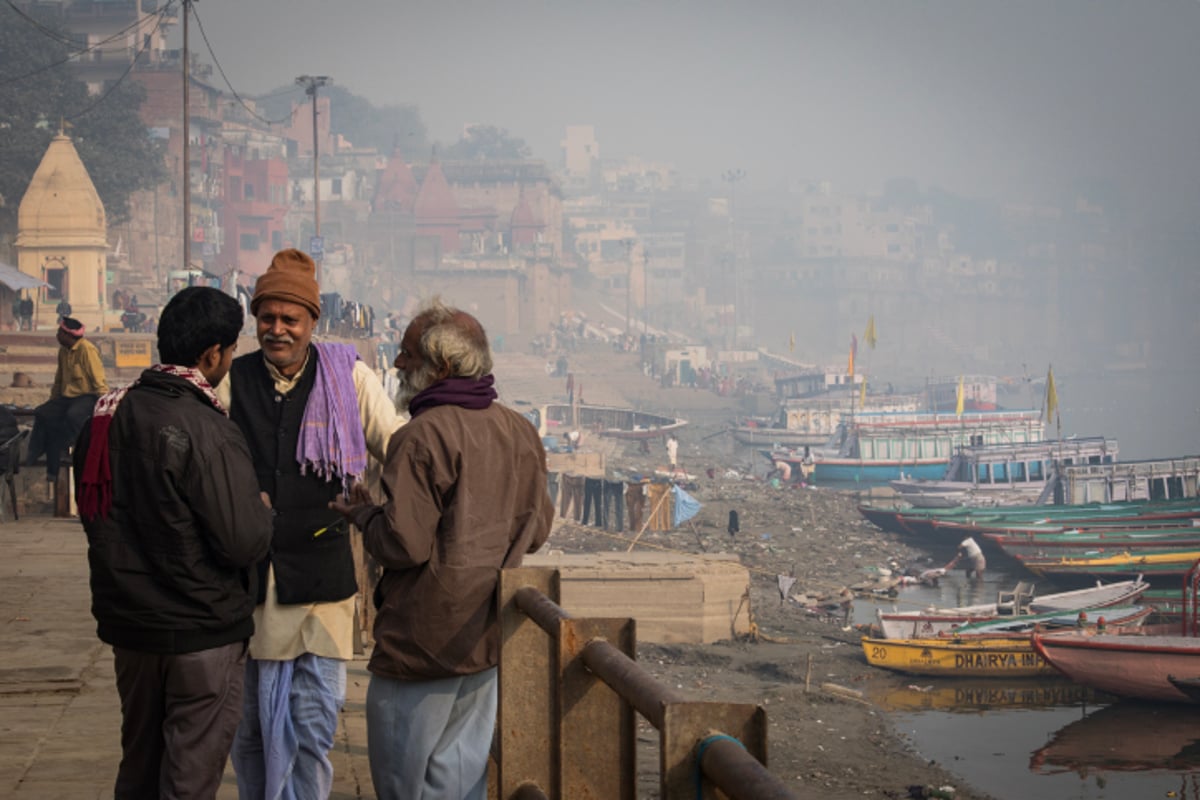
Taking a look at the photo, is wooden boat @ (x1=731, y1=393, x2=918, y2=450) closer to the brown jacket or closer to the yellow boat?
the yellow boat

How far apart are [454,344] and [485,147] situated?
163 meters

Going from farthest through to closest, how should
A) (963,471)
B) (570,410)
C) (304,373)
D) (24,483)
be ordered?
(570,410) < (963,471) < (24,483) < (304,373)

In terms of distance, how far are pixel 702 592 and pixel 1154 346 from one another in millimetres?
170970

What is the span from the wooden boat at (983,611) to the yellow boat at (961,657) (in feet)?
1.78

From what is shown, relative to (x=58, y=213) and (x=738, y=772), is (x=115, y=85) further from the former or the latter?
(x=738, y=772)

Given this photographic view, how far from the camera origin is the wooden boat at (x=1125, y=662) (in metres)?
17.0

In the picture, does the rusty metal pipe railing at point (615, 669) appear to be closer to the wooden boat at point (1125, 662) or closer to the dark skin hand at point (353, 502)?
the dark skin hand at point (353, 502)

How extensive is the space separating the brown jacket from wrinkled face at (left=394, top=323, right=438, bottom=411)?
152mm

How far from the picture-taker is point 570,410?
54188 millimetres

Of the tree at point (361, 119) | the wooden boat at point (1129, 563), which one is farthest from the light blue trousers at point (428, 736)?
the tree at point (361, 119)

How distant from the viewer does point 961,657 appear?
17.7m

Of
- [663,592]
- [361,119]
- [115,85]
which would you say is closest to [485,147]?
[361,119]

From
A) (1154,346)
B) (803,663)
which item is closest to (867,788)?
(803,663)

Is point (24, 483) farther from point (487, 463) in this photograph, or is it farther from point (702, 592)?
point (487, 463)
